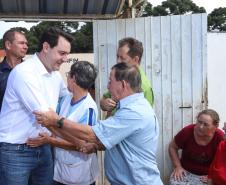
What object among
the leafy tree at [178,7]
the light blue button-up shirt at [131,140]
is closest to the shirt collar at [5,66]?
the light blue button-up shirt at [131,140]

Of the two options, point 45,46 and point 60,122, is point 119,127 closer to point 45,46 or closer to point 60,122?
point 60,122

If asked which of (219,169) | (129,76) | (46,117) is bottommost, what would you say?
(219,169)

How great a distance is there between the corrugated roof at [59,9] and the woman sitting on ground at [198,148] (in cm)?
158

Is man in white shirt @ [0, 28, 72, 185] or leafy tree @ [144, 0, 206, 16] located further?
leafy tree @ [144, 0, 206, 16]

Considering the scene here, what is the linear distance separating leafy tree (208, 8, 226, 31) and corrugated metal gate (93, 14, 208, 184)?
89.7 ft

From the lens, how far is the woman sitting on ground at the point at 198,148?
4.40 m

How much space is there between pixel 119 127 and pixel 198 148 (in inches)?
88.3

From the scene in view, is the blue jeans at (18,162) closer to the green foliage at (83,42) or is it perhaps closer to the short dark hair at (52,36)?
the short dark hair at (52,36)

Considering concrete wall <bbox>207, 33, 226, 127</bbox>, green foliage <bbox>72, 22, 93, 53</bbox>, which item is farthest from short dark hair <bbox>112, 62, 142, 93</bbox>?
green foliage <bbox>72, 22, 93, 53</bbox>

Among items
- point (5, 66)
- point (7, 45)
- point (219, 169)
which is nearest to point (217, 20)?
point (219, 169)

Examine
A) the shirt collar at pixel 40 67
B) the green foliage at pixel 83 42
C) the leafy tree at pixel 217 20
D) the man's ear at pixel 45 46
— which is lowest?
the shirt collar at pixel 40 67

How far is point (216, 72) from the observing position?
611 centimetres

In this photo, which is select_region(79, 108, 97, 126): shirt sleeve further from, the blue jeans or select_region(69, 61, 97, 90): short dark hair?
the blue jeans

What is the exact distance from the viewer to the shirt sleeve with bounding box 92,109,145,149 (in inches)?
98.0
